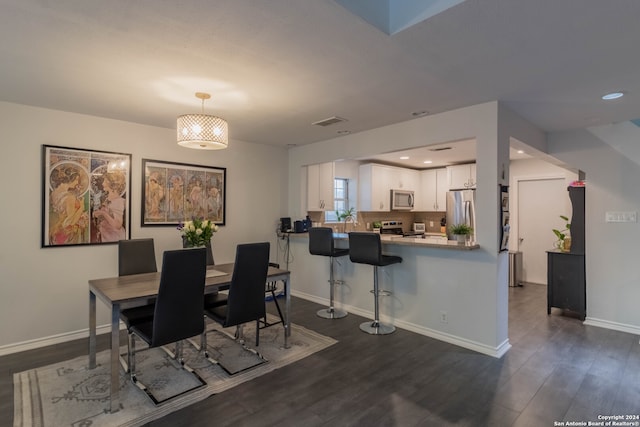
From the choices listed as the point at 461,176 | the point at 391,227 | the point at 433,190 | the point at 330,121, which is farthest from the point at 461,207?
the point at 330,121

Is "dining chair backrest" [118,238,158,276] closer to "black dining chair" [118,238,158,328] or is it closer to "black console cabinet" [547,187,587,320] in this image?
"black dining chair" [118,238,158,328]

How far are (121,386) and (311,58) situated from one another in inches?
111

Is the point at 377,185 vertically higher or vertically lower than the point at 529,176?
lower

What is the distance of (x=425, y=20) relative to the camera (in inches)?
69.9

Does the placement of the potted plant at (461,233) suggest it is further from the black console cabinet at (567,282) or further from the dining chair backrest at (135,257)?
the dining chair backrest at (135,257)

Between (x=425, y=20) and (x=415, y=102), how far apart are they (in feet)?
4.58

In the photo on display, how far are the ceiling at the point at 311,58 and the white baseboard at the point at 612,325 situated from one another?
7.88ft

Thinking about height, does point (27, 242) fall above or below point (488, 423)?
above

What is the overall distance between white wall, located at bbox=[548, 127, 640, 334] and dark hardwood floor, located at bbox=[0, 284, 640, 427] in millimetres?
404

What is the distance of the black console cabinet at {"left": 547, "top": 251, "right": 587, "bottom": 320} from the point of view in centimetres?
419

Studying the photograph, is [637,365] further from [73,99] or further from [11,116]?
[11,116]

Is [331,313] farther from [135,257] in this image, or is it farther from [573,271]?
[573,271]

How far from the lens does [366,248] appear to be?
146 inches

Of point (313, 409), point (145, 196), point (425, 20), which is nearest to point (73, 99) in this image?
point (145, 196)
